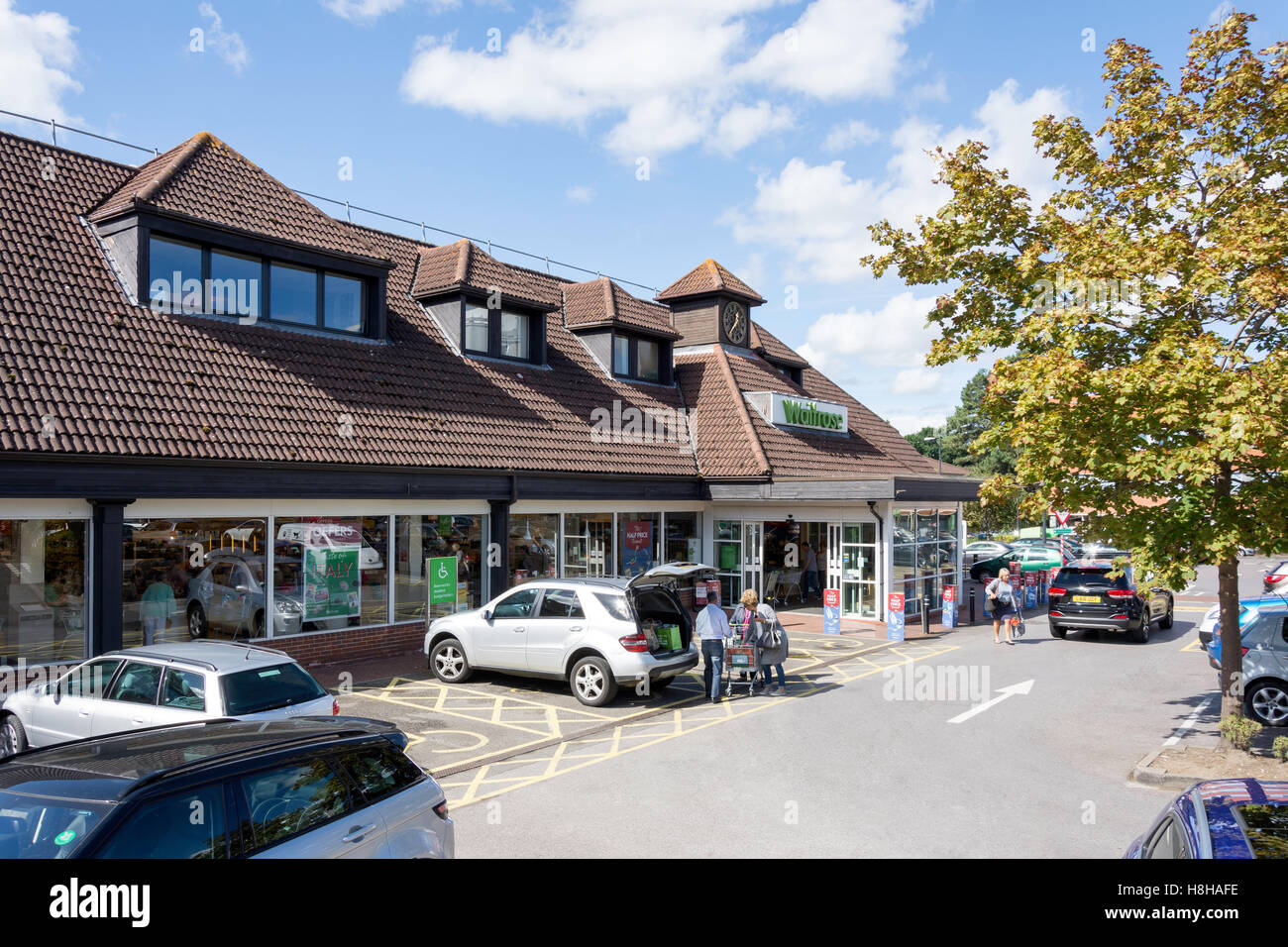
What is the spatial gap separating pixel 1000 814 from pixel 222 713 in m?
7.27

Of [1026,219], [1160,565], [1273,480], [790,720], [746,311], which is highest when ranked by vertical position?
[746,311]

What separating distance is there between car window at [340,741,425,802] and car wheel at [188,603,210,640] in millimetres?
9819

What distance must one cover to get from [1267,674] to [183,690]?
12943 mm

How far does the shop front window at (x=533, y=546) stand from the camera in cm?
1881

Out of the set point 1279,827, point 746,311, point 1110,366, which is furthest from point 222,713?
point 746,311

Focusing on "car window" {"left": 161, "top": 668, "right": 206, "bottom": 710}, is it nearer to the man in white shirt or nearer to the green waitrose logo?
the man in white shirt

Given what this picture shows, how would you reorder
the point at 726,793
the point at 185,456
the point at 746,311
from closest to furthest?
the point at 726,793 < the point at 185,456 < the point at 746,311

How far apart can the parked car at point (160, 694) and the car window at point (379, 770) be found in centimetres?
314

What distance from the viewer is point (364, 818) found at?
16.4 feet

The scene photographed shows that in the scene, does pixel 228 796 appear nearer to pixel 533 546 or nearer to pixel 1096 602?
pixel 533 546

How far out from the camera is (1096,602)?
19.5 metres

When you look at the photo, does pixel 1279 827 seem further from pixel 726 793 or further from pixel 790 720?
pixel 790 720

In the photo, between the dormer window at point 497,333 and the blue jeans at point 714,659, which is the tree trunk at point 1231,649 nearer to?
the blue jeans at point 714,659

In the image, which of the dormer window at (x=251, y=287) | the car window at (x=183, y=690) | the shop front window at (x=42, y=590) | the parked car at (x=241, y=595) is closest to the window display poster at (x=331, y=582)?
the parked car at (x=241, y=595)
